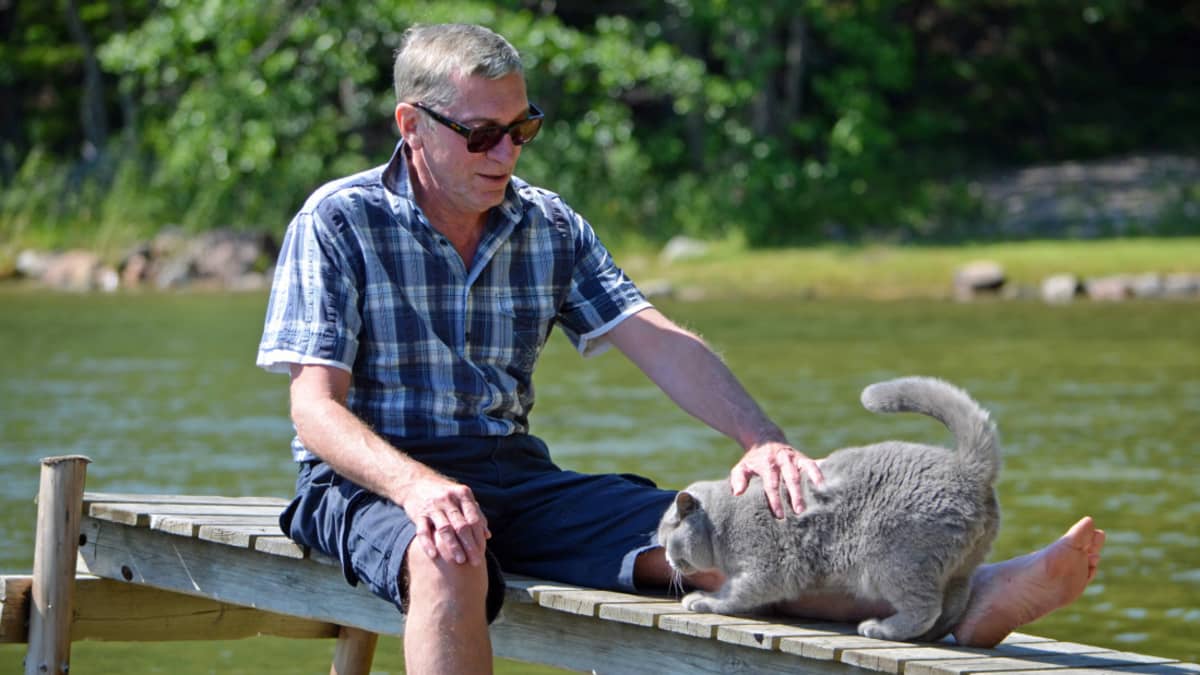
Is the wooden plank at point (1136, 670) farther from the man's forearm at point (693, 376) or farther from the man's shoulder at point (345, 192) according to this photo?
the man's shoulder at point (345, 192)

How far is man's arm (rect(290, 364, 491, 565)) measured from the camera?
152 inches

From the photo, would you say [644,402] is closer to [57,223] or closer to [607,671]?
[607,671]

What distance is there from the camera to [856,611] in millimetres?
4102

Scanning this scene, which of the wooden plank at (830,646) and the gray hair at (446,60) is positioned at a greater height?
the gray hair at (446,60)

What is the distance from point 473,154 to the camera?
435 cm

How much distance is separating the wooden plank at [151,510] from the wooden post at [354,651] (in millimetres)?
404

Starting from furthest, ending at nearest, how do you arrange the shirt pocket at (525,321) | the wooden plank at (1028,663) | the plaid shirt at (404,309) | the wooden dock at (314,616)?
the shirt pocket at (525,321)
the plaid shirt at (404,309)
the wooden dock at (314,616)
the wooden plank at (1028,663)

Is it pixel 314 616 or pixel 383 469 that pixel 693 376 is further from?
pixel 314 616

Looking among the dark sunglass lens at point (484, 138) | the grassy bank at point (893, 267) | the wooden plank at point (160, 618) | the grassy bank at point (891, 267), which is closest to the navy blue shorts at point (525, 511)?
the dark sunglass lens at point (484, 138)

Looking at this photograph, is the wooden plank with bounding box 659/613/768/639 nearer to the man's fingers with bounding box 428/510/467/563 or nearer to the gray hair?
the man's fingers with bounding box 428/510/467/563

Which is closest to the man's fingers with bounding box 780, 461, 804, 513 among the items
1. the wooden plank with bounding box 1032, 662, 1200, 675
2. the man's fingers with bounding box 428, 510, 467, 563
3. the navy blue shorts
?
the navy blue shorts

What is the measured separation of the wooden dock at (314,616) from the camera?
3840mm

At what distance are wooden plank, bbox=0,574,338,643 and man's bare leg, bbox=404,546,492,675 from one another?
1.56 metres

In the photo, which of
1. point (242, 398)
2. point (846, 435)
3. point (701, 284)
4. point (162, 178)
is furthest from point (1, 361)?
point (162, 178)
